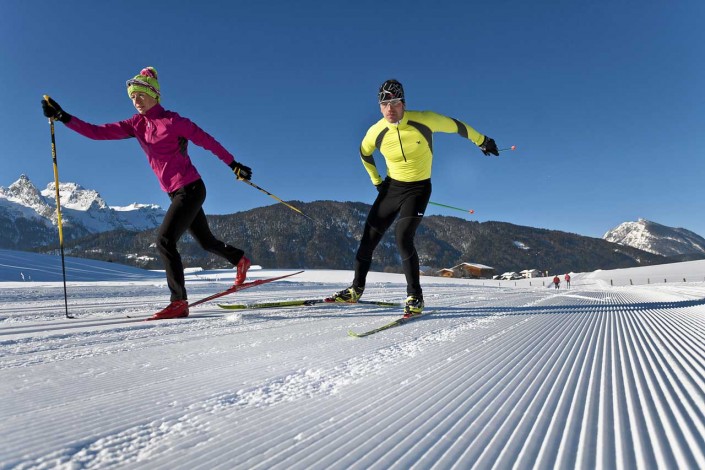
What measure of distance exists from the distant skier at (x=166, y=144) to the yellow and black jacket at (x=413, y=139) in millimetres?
1972

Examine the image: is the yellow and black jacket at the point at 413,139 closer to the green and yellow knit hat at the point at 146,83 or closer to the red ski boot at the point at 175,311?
the green and yellow knit hat at the point at 146,83

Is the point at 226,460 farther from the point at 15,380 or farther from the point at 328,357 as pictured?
the point at 15,380

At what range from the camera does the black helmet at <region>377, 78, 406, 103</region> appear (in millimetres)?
4090

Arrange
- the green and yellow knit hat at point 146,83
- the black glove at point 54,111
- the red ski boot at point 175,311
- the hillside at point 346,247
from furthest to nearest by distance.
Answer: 1. the hillside at point 346,247
2. the green and yellow knit hat at point 146,83
3. the black glove at point 54,111
4. the red ski boot at point 175,311

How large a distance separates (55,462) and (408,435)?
0.74 m

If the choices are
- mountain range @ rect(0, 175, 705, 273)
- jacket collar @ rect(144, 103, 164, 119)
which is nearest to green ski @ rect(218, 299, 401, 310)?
jacket collar @ rect(144, 103, 164, 119)

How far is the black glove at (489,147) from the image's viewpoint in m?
4.53

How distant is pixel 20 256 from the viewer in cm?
1827

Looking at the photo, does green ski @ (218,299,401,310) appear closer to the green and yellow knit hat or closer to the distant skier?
the distant skier

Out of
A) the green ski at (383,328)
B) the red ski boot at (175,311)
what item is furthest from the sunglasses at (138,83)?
the green ski at (383,328)

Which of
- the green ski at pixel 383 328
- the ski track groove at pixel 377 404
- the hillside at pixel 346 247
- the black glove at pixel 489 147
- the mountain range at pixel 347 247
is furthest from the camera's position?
the hillside at pixel 346 247

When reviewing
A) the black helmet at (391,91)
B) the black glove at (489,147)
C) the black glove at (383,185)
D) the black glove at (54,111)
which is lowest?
the black glove at (383,185)

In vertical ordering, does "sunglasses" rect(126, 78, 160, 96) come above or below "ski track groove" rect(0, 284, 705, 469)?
above

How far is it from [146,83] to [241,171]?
1.24 meters
